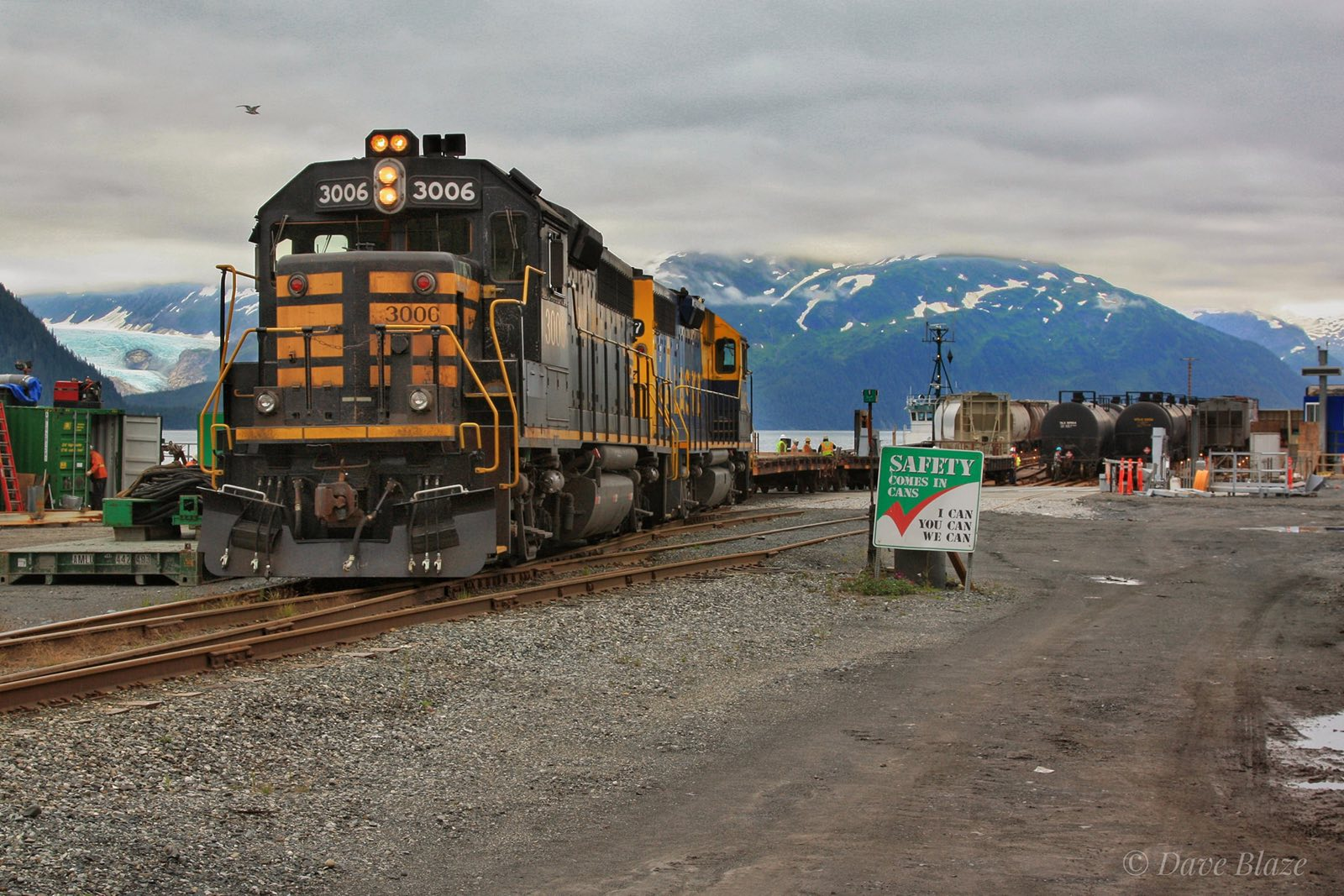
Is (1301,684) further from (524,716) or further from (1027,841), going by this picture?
(524,716)

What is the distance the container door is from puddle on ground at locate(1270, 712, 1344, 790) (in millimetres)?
27793

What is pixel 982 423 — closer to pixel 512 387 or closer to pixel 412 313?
pixel 512 387

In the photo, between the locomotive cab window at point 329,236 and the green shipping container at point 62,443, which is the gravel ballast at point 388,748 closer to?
the locomotive cab window at point 329,236


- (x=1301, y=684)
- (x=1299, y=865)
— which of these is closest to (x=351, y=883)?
(x=1299, y=865)

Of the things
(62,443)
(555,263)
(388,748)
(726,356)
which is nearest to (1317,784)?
(388,748)

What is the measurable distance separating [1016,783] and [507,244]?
8.45 meters

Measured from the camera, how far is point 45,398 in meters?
153

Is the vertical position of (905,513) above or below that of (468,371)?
below

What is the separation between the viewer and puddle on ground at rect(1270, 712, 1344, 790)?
6.21 meters

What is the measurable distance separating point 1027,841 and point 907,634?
6.07m

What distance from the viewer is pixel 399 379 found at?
12.0 meters

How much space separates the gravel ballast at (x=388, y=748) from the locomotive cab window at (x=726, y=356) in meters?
14.9

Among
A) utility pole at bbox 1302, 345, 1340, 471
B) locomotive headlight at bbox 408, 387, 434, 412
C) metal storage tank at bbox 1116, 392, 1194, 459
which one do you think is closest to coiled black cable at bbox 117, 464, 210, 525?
locomotive headlight at bbox 408, 387, 434, 412

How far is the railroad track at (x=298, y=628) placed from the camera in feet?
24.7
